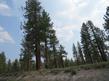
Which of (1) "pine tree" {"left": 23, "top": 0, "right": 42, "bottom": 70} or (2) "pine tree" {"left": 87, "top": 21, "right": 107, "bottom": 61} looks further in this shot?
(2) "pine tree" {"left": 87, "top": 21, "right": 107, "bottom": 61}

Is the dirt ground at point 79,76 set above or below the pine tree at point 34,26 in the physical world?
below

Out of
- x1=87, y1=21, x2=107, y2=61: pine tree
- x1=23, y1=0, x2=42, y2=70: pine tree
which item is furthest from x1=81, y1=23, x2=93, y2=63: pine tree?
x1=23, y1=0, x2=42, y2=70: pine tree

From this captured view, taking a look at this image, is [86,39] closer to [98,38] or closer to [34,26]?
[98,38]

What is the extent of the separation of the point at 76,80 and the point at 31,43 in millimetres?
16318

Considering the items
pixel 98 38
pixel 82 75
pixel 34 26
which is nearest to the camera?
pixel 82 75

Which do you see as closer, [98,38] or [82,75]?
[82,75]

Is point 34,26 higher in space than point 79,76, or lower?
higher

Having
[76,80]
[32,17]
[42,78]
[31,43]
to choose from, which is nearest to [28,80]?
[42,78]

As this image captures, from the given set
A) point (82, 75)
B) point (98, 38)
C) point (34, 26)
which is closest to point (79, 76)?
point (82, 75)

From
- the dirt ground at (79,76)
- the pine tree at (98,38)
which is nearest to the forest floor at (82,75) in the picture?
the dirt ground at (79,76)

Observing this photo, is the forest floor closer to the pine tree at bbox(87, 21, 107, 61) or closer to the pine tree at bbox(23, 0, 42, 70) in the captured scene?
the pine tree at bbox(23, 0, 42, 70)

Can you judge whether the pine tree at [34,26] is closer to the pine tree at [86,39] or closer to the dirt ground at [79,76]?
the dirt ground at [79,76]

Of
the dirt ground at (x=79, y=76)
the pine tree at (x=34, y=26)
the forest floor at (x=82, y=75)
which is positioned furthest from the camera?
the pine tree at (x=34, y=26)

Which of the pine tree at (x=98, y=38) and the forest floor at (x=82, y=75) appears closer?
the forest floor at (x=82, y=75)
